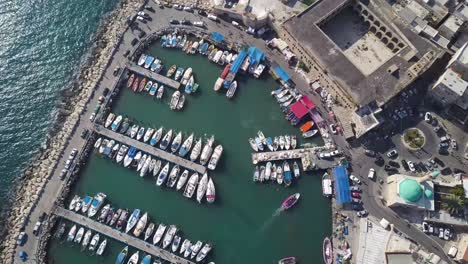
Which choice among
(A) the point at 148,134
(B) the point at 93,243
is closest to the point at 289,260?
(B) the point at 93,243

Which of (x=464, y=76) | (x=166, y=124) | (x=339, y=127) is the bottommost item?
(x=166, y=124)

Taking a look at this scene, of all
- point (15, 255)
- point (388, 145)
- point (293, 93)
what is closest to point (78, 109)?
point (15, 255)

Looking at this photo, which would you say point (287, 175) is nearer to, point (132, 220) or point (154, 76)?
point (132, 220)

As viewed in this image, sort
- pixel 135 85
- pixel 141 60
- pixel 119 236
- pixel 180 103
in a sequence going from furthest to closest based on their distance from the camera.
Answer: pixel 141 60, pixel 135 85, pixel 180 103, pixel 119 236

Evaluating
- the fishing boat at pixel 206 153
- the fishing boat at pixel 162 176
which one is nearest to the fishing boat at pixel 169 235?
the fishing boat at pixel 162 176

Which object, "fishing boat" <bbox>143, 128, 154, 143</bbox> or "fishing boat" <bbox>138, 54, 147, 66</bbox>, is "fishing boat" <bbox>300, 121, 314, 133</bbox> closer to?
"fishing boat" <bbox>143, 128, 154, 143</bbox>

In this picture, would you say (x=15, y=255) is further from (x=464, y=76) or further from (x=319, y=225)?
(x=464, y=76)

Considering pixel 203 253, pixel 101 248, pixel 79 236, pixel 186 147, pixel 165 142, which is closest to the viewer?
pixel 203 253
